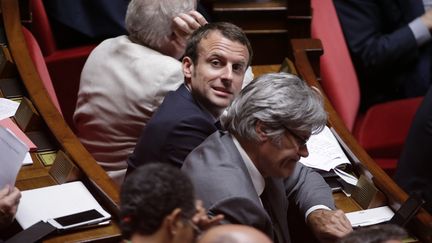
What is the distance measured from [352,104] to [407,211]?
2.10ft

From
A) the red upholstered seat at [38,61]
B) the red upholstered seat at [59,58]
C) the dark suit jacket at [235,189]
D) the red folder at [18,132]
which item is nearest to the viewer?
the dark suit jacket at [235,189]

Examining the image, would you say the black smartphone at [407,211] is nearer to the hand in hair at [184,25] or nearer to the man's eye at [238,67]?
the man's eye at [238,67]

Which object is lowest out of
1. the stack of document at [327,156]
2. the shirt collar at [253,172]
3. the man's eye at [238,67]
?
the stack of document at [327,156]

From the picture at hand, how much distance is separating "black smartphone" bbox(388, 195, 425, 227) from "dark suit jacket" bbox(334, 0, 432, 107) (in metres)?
0.76

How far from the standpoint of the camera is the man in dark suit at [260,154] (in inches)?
52.7

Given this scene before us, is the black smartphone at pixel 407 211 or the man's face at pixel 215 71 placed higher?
the man's face at pixel 215 71

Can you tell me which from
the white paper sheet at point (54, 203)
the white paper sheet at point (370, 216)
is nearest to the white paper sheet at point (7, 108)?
the white paper sheet at point (54, 203)

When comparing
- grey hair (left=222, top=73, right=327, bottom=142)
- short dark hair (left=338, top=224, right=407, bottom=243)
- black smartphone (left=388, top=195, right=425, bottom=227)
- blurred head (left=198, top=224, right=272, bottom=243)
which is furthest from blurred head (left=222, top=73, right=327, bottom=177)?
blurred head (left=198, top=224, right=272, bottom=243)

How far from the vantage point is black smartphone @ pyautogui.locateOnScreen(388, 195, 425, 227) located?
153 cm

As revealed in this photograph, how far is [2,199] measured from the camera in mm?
1324

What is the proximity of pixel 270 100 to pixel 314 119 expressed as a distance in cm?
7

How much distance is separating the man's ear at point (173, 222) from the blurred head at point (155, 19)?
76cm

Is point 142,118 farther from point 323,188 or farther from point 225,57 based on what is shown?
point 323,188

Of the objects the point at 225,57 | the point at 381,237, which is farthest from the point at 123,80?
the point at 381,237
